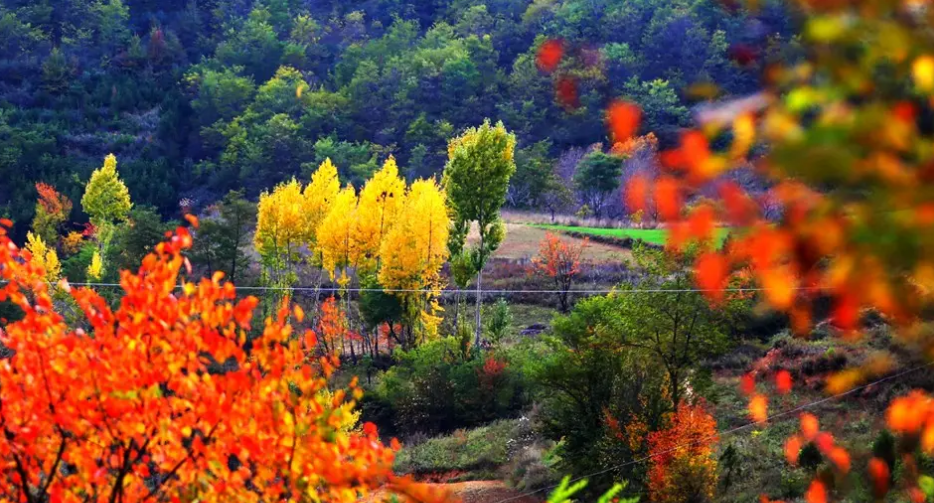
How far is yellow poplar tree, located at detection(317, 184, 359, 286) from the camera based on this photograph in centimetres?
3091

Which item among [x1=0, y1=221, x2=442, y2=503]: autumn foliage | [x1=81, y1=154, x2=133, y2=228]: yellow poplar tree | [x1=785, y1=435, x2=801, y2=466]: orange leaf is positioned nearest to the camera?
[x1=0, y1=221, x2=442, y2=503]: autumn foliage

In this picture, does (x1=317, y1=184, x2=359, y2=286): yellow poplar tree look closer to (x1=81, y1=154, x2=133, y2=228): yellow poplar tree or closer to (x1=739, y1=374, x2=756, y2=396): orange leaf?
(x1=81, y1=154, x2=133, y2=228): yellow poplar tree

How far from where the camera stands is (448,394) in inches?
1035

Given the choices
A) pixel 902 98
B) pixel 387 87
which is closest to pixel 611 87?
pixel 387 87

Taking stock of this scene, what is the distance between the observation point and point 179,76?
68188 mm

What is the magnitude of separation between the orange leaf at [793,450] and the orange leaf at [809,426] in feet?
0.64

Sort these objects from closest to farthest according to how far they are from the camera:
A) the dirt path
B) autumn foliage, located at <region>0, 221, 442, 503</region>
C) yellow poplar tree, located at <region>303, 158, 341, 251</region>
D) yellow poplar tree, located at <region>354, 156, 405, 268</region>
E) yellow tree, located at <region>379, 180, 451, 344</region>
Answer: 1. autumn foliage, located at <region>0, 221, 442, 503</region>
2. the dirt path
3. yellow tree, located at <region>379, 180, 451, 344</region>
4. yellow poplar tree, located at <region>354, 156, 405, 268</region>
5. yellow poplar tree, located at <region>303, 158, 341, 251</region>

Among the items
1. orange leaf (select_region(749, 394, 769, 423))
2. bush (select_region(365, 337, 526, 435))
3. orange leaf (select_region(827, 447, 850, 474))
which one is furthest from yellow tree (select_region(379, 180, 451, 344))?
orange leaf (select_region(827, 447, 850, 474))

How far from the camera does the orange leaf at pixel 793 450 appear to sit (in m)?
17.0

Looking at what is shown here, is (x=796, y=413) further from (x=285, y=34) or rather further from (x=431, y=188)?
(x=285, y=34)

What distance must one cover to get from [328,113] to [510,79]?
12.1 m

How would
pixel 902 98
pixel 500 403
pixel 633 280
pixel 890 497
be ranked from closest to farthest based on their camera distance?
1. pixel 902 98
2. pixel 890 497
3. pixel 500 403
4. pixel 633 280

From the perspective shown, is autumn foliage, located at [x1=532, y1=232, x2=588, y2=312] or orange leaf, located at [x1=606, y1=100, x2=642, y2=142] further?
orange leaf, located at [x1=606, y1=100, x2=642, y2=142]

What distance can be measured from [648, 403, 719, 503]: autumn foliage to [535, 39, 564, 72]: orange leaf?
4906 centimetres
